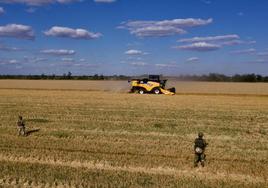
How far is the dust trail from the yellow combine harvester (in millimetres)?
28495

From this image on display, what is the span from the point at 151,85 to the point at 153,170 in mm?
29352

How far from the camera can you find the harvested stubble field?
1034cm

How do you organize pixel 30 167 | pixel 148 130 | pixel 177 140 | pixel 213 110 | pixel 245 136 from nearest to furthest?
pixel 30 167
pixel 177 140
pixel 245 136
pixel 148 130
pixel 213 110

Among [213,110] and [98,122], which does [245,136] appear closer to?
[98,122]

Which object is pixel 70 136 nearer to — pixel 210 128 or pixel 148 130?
pixel 148 130

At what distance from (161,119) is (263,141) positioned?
6819 millimetres

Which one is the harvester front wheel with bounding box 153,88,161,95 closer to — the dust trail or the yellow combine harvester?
the yellow combine harvester

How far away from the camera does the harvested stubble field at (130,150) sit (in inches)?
407

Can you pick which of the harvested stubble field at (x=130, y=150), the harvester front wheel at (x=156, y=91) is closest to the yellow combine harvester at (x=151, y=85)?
the harvester front wheel at (x=156, y=91)

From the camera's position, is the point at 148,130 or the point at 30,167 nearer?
A: the point at 30,167

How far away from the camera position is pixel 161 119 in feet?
71.3

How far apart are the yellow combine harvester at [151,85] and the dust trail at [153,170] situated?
93.5ft

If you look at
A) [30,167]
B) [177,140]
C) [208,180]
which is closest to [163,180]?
[208,180]

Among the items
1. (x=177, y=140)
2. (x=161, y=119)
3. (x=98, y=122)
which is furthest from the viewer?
(x=161, y=119)
